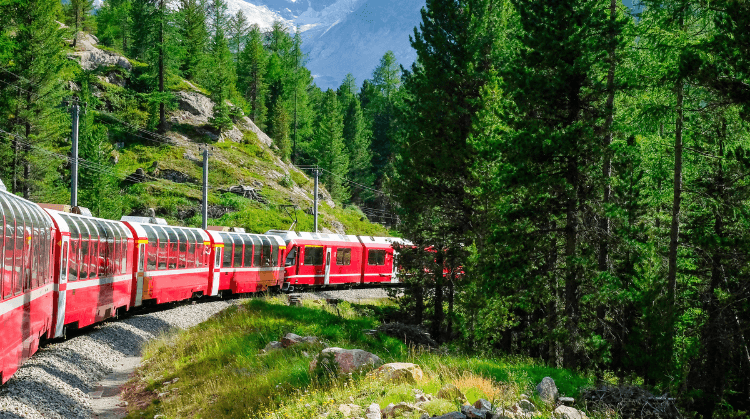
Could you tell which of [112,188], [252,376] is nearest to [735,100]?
[252,376]

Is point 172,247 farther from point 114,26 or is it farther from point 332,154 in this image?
point 114,26

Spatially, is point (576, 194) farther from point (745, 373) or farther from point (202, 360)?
point (202, 360)

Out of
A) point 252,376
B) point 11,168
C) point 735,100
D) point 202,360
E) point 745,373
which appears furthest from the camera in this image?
point 11,168

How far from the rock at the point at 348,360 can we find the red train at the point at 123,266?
4.91 m

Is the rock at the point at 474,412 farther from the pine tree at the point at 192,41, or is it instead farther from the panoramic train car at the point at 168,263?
the pine tree at the point at 192,41

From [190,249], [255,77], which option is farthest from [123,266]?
[255,77]

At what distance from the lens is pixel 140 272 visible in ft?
69.7

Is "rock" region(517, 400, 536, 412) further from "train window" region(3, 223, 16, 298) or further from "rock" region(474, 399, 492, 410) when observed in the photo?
"train window" region(3, 223, 16, 298)

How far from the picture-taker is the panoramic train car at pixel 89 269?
14.7 m

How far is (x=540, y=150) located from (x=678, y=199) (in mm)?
3382

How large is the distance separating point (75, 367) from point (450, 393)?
27.6 feet

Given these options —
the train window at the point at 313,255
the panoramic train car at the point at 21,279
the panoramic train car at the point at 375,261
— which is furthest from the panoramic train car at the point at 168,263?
the panoramic train car at the point at 375,261

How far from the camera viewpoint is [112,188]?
4562 centimetres

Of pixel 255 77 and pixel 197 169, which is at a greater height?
pixel 255 77
